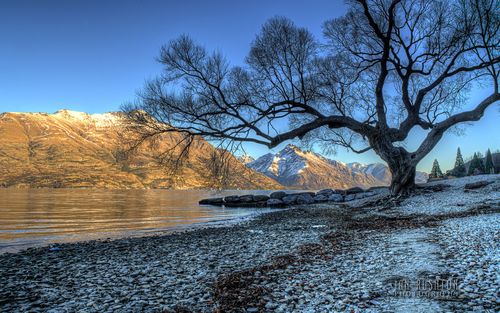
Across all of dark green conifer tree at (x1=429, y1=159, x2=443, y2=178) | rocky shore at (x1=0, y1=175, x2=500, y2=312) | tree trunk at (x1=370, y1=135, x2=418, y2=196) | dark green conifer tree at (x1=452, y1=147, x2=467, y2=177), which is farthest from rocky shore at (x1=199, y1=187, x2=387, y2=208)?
dark green conifer tree at (x1=429, y1=159, x2=443, y2=178)

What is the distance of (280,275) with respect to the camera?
7.82 metres

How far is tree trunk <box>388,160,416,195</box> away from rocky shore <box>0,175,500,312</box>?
1423 cm

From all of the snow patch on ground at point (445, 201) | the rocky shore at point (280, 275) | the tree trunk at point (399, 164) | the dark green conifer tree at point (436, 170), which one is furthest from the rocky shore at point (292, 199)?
the dark green conifer tree at point (436, 170)

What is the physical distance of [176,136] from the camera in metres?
24.6

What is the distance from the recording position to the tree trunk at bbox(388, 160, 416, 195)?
26.2 meters

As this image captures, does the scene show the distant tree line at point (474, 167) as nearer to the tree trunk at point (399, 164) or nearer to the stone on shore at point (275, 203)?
the stone on shore at point (275, 203)

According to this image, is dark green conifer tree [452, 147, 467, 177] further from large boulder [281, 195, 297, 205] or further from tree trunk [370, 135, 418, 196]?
tree trunk [370, 135, 418, 196]

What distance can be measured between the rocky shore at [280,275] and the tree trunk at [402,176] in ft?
46.7

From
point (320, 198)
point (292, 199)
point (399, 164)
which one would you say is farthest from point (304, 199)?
point (399, 164)

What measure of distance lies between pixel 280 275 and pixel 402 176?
22390 mm

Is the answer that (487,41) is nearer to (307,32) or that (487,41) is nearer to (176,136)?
(307,32)

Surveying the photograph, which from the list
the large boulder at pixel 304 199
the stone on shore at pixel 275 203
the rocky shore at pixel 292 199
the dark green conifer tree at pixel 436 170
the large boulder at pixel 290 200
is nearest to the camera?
the rocky shore at pixel 292 199

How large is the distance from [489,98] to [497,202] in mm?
12002

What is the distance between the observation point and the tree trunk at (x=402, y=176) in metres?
26.2
